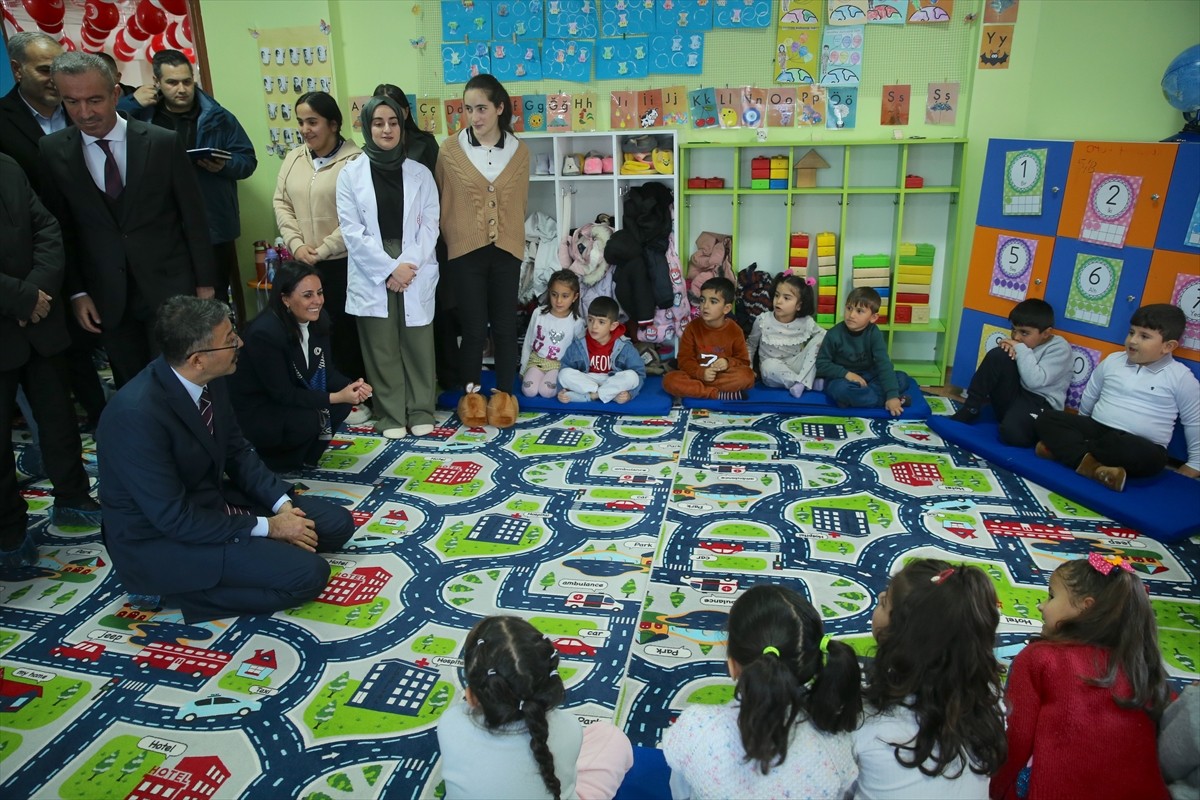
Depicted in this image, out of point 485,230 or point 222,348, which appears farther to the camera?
point 485,230

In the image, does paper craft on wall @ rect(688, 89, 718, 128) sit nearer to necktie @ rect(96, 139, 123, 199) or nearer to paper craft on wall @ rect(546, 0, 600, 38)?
paper craft on wall @ rect(546, 0, 600, 38)

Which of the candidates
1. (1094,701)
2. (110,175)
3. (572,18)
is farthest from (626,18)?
(1094,701)

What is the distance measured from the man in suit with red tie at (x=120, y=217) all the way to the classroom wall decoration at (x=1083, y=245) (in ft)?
12.9

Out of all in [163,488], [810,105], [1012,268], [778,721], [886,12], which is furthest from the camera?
[810,105]

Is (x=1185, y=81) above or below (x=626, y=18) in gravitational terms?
below

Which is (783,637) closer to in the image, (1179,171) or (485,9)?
(1179,171)

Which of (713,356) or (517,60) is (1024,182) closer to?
(713,356)

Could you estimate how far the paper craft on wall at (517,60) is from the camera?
5363mm

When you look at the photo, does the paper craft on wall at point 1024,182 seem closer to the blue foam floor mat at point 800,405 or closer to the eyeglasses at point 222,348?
the blue foam floor mat at point 800,405

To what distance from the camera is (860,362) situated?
4.77 metres

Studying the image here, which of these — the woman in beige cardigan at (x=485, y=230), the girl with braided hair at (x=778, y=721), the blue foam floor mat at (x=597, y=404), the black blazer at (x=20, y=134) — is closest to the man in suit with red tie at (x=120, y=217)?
the black blazer at (x=20, y=134)

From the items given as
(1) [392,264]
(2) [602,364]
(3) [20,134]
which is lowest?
(2) [602,364]

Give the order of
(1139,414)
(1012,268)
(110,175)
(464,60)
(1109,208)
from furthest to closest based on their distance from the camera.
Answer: (464,60) → (1012,268) → (1109,208) → (1139,414) → (110,175)

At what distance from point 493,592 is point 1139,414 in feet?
9.45
